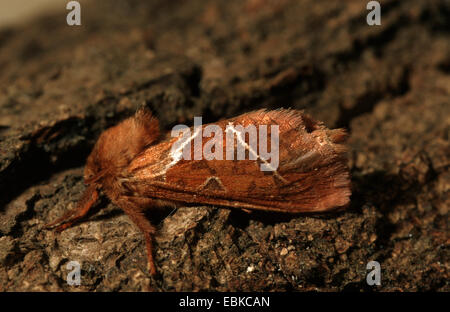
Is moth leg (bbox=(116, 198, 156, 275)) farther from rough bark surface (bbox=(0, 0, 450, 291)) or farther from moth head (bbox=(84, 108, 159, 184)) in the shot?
moth head (bbox=(84, 108, 159, 184))

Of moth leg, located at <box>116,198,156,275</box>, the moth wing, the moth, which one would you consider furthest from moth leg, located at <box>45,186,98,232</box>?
the moth wing

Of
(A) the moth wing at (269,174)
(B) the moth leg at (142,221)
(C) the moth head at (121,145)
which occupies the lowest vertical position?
(B) the moth leg at (142,221)

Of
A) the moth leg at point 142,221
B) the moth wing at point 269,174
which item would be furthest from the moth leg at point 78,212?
the moth wing at point 269,174

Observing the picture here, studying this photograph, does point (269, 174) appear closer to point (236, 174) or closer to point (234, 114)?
point (236, 174)

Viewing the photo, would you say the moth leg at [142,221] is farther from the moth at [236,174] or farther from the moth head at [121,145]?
the moth head at [121,145]

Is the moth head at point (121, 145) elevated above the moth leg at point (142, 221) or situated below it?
above
